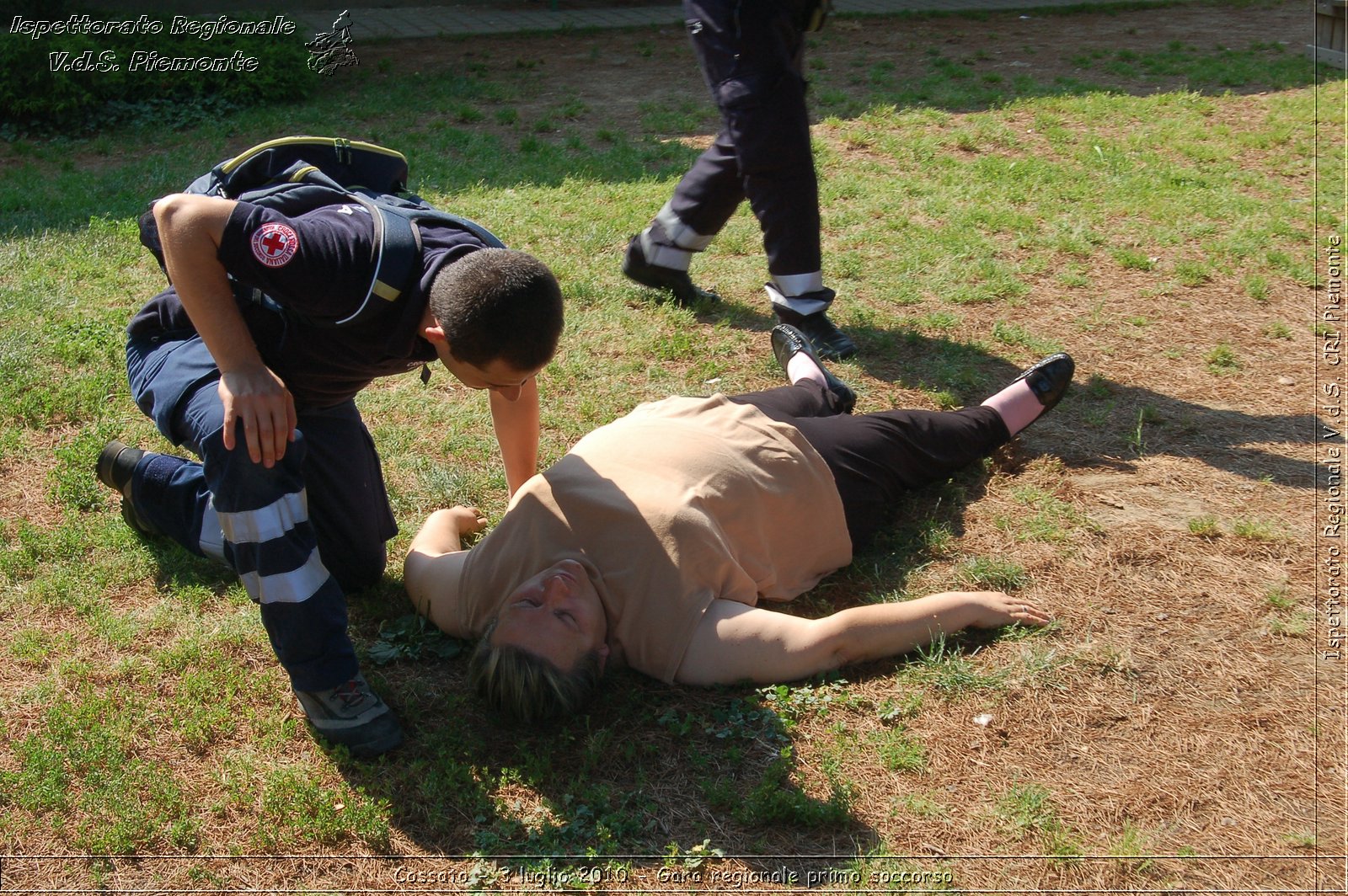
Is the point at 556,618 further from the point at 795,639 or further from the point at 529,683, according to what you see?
the point at 795,639

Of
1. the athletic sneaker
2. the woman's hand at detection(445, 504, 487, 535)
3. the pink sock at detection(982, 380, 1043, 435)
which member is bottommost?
the athletic sneaker

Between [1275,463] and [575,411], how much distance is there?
8.40 feet

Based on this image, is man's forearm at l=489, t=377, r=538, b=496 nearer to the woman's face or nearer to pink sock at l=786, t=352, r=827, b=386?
the woman's face

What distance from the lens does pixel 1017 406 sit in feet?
12.7

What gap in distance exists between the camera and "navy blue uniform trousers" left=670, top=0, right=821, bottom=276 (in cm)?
438

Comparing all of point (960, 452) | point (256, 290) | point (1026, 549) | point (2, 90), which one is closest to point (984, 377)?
point (960, 452)

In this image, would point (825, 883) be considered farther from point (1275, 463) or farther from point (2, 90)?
point (2, 90)

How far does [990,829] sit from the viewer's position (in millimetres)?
2480

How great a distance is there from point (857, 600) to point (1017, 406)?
3.54 feet

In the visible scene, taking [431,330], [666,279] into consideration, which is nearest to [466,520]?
[431,330]

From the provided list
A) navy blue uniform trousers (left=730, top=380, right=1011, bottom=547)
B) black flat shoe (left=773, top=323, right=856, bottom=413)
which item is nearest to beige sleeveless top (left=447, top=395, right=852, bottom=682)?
navy blue uniform trousers (left=730, top=380, right=1011, bottom=547)

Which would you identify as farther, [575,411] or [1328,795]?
[575,411]

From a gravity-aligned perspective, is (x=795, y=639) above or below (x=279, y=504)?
below

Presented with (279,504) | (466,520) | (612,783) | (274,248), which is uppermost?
(274,248)
